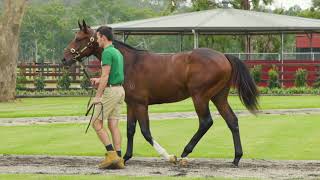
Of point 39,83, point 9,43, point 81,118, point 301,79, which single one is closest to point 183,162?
point 81,118

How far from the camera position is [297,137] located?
14.2 m

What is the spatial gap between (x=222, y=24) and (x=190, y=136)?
2107 cm

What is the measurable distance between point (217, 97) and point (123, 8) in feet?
400

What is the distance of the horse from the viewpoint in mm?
10992

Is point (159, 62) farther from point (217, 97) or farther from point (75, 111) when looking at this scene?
point (75, 111)

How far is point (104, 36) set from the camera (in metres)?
10.7

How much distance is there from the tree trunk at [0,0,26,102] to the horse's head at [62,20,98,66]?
19.0 metres

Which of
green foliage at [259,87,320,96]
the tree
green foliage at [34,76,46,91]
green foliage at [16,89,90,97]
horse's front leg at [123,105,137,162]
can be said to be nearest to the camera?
horse's front leg at [123,105,137,162]

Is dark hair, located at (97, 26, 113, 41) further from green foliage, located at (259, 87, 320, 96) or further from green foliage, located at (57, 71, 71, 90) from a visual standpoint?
green foliage, located at (57, 71, 71, 90)

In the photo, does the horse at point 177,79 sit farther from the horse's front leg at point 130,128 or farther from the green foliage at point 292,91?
the green foliage at point 292,91

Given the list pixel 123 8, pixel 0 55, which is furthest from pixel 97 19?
pixel 0 55

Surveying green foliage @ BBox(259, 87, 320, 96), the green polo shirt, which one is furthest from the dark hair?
green foliage @ BBox(259, 87, 320, 96)

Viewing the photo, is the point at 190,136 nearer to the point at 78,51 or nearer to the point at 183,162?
the point at 183,162

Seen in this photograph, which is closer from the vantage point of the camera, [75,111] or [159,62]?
[159,62]
